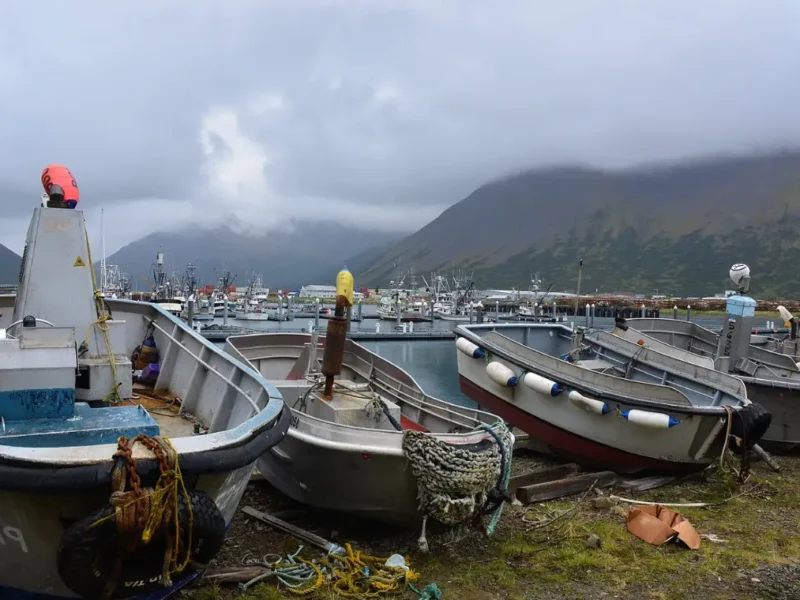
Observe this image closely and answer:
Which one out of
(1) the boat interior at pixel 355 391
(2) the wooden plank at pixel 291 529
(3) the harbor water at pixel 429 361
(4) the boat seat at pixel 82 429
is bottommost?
(3) the harbor water at pixel 429 361

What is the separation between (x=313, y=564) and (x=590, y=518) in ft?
13.0

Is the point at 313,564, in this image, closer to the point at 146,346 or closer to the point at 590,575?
the point at 590,575

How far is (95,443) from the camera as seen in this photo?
16.4 ft

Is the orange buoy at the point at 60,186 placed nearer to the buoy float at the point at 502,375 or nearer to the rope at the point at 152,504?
the rope at the point at 152,504

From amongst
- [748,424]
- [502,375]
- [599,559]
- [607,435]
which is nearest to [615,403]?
[607,435]

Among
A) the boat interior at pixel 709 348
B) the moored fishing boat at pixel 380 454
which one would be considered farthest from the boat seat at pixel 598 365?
the moored fishing boat at pixel 380 454

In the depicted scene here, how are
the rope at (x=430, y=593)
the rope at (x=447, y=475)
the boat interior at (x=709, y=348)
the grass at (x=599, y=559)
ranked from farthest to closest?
the boat interior at (x=709, y=348)
the rope at (x=447, y=475)
the grass at (x=599, y=559)
the rope at (x=430, y=593)

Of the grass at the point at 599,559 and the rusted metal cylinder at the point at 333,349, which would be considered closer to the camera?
the grass at the point at 599,559

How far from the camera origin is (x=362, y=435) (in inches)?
274

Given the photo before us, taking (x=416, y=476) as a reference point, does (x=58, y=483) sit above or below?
above

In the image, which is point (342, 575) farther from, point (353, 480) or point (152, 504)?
point (152, 504)

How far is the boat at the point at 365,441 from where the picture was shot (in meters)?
6.82

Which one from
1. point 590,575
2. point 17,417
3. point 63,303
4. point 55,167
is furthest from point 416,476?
point 55,167

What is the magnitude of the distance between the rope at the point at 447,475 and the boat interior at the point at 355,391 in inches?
49.1
